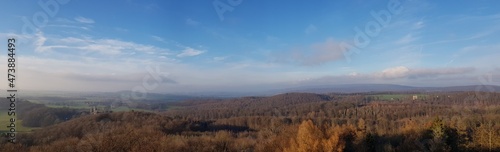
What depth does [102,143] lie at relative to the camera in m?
25.4

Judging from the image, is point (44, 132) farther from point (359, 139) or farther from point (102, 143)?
point (359, 139)

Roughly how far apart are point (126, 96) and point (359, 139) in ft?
420

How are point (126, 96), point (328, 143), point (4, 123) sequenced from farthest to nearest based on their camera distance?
point (126, 96) < point (328, 143) < point (4, 123)

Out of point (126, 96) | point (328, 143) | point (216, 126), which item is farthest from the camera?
point (126, 96)

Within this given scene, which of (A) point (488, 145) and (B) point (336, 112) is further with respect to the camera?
(B) point (336, 112)

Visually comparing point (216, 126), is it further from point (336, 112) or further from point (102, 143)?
point (102, 143)

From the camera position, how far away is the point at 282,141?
4362cm

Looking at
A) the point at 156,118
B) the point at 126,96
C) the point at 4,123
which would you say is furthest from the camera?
the point at 126,96

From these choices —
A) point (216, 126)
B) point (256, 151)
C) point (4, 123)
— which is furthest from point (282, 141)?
point (216, 126)

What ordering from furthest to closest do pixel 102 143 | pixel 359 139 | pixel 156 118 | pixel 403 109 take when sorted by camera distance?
pixel 403 109
pixel 156 118
pixel 359 139
pixel 102 143

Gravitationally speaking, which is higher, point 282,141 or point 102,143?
point 102,143

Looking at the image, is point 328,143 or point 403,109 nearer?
point 328,143

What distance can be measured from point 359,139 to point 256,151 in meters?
13.3

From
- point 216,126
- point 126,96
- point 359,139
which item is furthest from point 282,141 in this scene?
point 126,96
